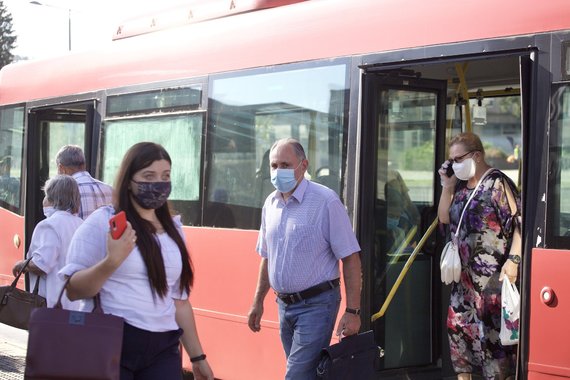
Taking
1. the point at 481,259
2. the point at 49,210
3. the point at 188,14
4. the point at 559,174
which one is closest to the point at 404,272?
the point at 481,259

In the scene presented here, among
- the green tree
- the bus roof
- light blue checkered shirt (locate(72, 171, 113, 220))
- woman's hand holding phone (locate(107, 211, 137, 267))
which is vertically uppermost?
the green tree

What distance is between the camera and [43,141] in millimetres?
10195

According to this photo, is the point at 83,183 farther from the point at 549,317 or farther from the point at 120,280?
the point at 549,317

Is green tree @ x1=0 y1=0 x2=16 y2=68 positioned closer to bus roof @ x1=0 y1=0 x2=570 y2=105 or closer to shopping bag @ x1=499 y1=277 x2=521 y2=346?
bus roof @ x1=0 y1=0 x2=570 y2=105

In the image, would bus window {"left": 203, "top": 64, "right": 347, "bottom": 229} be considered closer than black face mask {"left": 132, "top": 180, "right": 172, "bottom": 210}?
No

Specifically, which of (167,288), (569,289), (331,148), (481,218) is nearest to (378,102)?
(331,148)

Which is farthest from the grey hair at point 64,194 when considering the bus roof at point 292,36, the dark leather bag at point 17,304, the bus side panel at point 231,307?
the bus roof at point 292,36

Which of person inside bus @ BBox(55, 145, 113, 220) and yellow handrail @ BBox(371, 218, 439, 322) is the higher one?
person inside bus @ BBox(55, 145, 113, 220)

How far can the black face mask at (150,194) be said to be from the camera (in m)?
4.02

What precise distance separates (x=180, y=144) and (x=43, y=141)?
9.71 ft

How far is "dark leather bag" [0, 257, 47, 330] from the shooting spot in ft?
21.8

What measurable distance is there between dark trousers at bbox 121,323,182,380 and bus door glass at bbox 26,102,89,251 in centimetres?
619

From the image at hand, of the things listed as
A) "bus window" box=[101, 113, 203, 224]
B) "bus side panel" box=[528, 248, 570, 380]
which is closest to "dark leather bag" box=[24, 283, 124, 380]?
"bus side panel" box=[528, 248, 570, 380]

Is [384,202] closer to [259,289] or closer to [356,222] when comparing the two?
[356,222]
